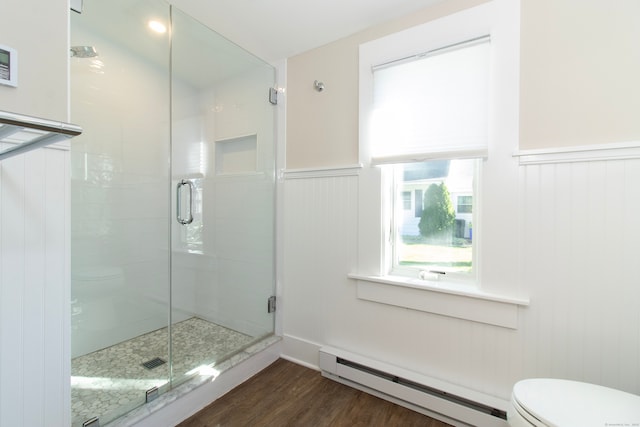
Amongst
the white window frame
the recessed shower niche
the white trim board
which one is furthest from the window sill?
the recessed shower niche

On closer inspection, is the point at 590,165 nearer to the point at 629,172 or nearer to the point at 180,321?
the point at 629,172

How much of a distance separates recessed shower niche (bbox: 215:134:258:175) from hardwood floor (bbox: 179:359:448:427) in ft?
5.13

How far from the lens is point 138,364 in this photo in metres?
1.88

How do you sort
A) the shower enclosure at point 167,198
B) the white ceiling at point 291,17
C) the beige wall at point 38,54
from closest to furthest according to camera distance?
the beige wall at point 38,54 → the white ceiling at point 291,17 → the shower enclosure at point 167,198

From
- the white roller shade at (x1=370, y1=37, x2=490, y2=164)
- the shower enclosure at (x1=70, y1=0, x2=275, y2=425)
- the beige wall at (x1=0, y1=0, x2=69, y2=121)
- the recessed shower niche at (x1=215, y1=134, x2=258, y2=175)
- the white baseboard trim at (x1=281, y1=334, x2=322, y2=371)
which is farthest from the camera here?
the recessed shower niche at (x1=215, y1=134, x2=258, y2=175)

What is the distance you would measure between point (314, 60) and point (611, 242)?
2.04 metres

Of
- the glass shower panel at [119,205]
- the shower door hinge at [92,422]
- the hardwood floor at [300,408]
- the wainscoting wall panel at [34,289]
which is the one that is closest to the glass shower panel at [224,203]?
the glass shower panel at [119,205]

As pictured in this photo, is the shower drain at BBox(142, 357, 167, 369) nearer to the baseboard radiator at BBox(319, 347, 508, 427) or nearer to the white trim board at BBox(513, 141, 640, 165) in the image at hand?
the baseboard radiator at BBox(319, 347, 508, 427)

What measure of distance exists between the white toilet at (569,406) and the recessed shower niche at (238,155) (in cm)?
210

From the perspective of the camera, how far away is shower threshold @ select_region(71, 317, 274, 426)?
4.76ft

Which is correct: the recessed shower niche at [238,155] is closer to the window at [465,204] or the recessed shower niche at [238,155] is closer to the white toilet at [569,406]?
the window at [465,204]

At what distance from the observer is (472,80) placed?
154 cm

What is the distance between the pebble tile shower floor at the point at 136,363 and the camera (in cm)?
147

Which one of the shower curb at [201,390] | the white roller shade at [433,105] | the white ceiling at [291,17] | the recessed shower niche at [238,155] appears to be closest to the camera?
the shower curb at [201,390]
